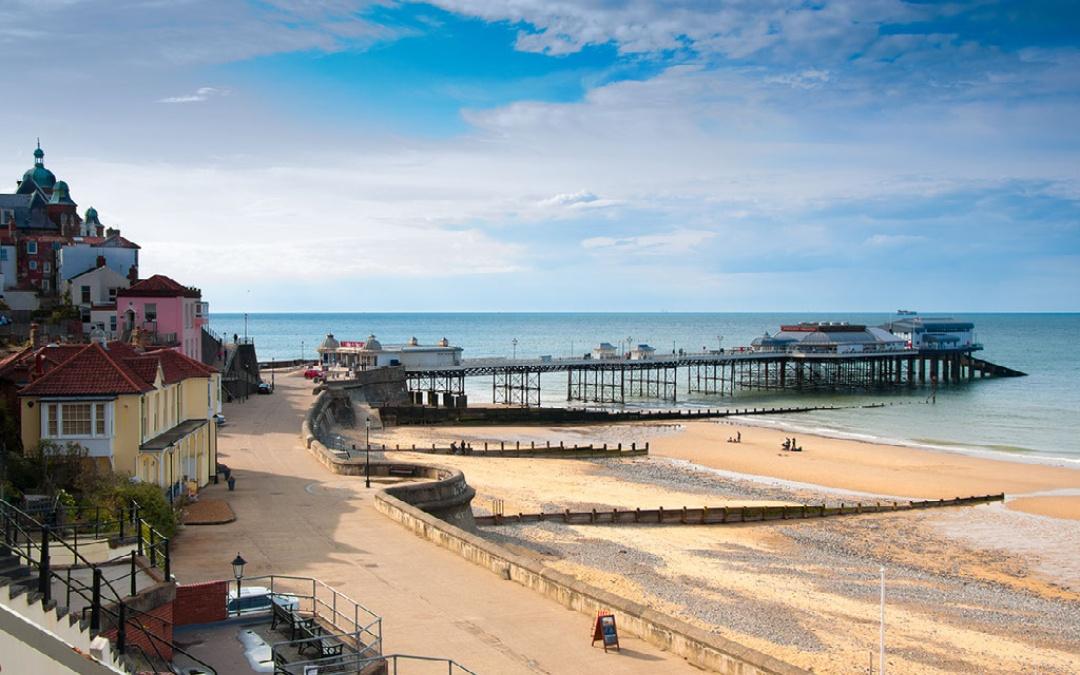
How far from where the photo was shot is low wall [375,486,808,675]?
590 inches

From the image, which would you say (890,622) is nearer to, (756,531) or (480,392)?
(756,531)

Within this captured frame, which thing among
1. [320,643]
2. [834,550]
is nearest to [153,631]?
[320,643]

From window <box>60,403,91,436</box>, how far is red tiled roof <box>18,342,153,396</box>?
0.43m

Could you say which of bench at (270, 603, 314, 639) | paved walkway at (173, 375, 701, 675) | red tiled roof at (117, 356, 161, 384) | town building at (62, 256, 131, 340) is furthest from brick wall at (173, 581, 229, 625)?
town building at (62, 256, 131, 340)

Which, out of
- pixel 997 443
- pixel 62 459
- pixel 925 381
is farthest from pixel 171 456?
pixel 925 381

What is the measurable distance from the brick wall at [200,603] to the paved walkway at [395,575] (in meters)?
2.89

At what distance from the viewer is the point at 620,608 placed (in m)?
17.5

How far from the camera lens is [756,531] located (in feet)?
124

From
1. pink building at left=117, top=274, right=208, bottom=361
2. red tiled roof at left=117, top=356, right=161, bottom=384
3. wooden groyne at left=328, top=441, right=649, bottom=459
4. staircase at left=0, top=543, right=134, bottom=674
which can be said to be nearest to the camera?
staircase at left=0, top=543, right=134, bottom=674

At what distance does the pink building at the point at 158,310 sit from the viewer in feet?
155

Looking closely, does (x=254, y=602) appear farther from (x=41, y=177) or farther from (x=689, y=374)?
(x=689, y=374)

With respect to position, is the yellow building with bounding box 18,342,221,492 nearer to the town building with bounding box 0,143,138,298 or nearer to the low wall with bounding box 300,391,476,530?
the low wall with bounding box 300,391,476,530

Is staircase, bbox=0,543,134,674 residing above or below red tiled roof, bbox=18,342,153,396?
below

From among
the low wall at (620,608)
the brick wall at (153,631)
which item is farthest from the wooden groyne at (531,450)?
the brick wall at (153,631)
